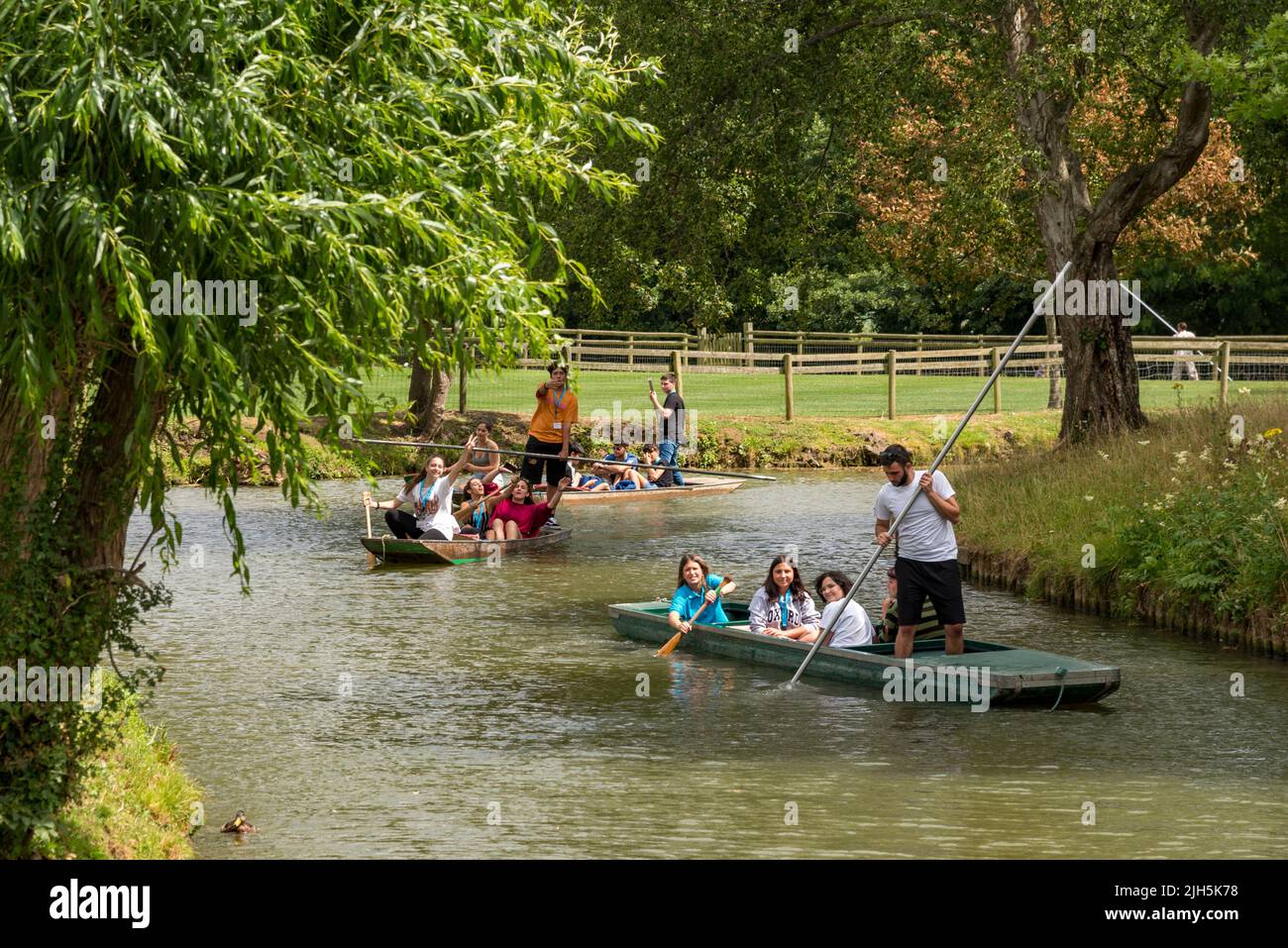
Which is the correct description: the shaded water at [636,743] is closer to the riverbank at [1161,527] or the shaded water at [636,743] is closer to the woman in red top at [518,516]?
the riverbank at [1161,527]

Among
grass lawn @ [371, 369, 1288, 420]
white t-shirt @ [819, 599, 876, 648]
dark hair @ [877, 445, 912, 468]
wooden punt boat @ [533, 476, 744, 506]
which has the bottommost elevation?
white t-shirt @ [819, 599, 876, 648]

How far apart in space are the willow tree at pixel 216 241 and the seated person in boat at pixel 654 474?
18.1 meters

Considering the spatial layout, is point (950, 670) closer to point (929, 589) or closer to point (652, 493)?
point (929, 589)

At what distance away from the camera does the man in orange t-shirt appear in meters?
21.8

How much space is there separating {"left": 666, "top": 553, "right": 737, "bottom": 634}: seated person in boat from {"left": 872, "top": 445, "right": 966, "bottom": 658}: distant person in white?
91.8 inches

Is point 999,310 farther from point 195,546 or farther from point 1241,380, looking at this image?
→ point 195,546

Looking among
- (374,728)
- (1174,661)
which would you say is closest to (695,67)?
(1174,661)

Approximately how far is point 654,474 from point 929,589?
14.7m

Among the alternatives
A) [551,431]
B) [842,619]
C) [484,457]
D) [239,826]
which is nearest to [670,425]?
[484,457]

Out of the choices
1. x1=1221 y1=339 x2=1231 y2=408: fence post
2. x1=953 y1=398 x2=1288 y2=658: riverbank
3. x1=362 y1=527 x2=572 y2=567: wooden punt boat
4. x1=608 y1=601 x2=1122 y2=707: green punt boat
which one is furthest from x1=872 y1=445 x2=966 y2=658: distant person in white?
x1=1221 y1=339 x2=1231 y2=408: fence post

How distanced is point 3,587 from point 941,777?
566 centimetres

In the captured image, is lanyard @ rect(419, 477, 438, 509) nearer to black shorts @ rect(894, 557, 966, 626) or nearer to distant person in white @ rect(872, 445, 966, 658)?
distant person in white @ rect(872, 445, 966, 658)

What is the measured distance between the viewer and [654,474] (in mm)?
26953

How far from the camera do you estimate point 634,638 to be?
15195 millimetres
